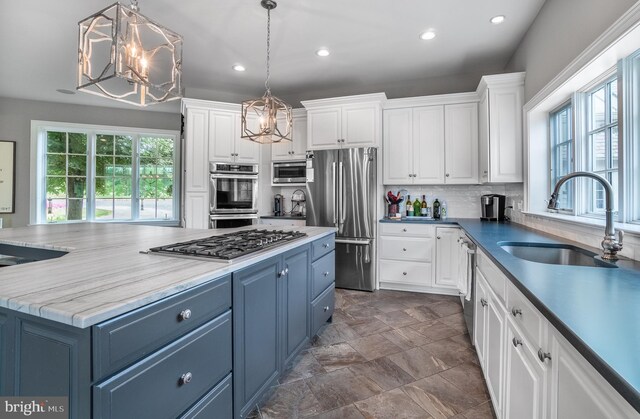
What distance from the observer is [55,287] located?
3.08 feet

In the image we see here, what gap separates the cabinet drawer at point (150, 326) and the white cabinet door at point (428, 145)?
3184mm

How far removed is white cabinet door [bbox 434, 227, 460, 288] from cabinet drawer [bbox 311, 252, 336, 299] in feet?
5.03

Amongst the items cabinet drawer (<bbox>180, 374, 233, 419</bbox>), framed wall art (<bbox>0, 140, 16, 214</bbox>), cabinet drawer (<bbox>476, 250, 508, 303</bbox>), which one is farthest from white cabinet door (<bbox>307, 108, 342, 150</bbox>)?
framed wall art (<bbox>0, 140, 16, 214</bbox>)

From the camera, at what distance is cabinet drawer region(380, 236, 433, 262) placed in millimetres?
3590

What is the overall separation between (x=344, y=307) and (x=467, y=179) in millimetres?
2142

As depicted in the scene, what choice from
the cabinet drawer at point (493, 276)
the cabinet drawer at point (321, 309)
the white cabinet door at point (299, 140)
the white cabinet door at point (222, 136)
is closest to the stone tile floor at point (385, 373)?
the cabinet drawer at point (321, 309)

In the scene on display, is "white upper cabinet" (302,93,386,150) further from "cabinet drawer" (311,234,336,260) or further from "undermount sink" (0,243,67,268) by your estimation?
"undermount sink" (0,243,67,268)

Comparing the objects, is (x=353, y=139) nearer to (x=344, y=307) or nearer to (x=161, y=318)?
(x=344, y=307)

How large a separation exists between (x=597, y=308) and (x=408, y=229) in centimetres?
287

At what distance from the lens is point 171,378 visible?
102cm

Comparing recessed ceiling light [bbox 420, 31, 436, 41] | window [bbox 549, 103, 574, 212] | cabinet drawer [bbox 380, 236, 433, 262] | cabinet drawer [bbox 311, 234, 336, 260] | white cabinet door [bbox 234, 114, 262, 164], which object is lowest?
cabinet drawer [bbox 380, 236, 433, 262]

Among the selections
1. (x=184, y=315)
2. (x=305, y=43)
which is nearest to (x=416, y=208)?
(x=305, y=43)

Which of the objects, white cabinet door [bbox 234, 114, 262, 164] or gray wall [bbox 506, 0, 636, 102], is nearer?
gray wall [bbox 506, 0, 636, 102]

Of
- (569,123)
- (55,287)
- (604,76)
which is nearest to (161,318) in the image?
(55,287)
